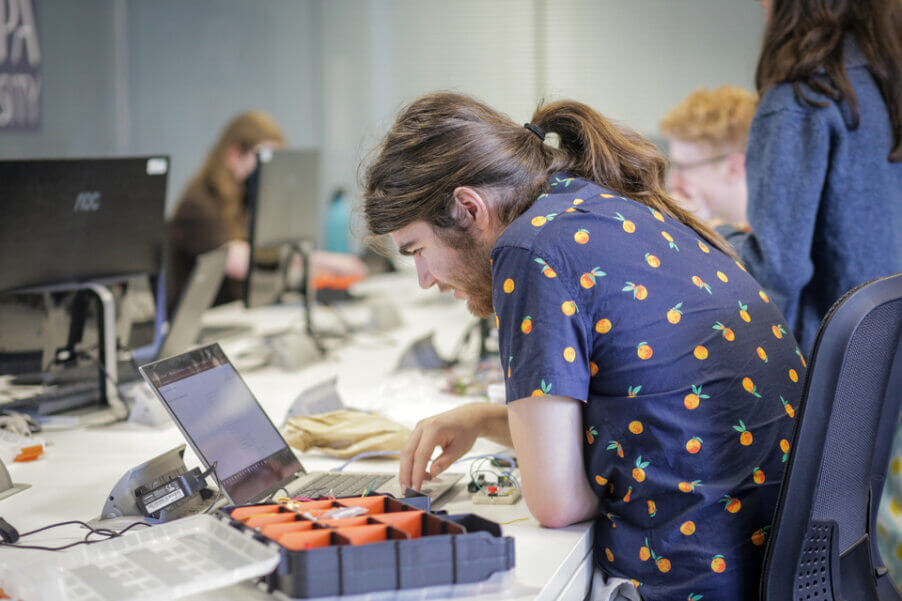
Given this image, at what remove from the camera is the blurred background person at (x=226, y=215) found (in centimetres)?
329

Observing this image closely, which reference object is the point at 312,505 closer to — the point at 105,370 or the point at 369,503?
the point at 369,503

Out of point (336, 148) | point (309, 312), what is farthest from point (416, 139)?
point (336, 148)

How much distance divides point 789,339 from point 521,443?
1.38ft

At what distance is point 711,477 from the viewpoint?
1.14 meters

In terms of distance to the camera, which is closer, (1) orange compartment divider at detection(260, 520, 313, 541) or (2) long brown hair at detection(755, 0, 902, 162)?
(1) orange compartment divider at detection(260, 520, 313, 541)

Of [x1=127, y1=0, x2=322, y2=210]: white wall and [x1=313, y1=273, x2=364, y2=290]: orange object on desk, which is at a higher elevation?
[x1=127, y1=0, x2=322, y2=210]: white wall

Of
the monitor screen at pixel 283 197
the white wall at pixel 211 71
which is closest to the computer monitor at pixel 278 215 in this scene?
the monitor screen at pixel 283 197

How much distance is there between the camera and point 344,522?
1015 mm

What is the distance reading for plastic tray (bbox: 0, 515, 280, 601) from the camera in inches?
35.5

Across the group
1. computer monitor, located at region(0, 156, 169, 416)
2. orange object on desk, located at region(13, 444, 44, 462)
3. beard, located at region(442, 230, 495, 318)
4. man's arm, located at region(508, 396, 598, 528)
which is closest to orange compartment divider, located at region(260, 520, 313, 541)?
man's arm, located at region(508, 396, 598, 528)

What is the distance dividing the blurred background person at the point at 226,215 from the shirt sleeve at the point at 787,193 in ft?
5.77

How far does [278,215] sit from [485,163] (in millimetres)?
1373

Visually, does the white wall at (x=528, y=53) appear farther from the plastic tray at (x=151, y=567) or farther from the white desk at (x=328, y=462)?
the plastic tray at (x=151, y=567)

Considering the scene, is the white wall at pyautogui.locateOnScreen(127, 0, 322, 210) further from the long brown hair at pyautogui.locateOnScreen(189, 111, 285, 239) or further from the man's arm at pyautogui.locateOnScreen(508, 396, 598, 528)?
the man's arm at pyautogui.locateOnScreen(508, 396, 598, 528)
